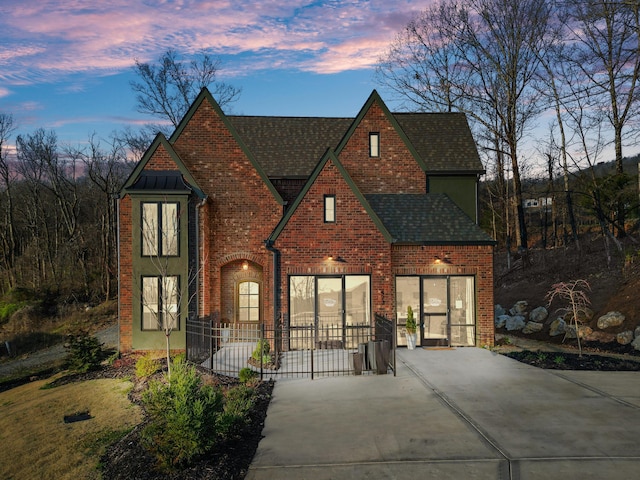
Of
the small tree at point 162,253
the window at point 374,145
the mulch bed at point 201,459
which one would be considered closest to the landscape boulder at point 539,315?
the window at point 374,145

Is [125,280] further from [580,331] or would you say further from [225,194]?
[580,331]

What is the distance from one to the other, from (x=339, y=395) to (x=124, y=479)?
5153 millimetres

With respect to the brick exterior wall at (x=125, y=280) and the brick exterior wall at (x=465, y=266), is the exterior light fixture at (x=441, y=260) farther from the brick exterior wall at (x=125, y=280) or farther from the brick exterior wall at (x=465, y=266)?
the brick exterior wall at (x=125, y=280)

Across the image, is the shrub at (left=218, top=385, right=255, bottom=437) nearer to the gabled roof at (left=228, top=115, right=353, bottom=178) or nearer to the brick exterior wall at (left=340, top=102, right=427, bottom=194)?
the brick exterior wall at (left=340, top=102, right=427, bottom=194)

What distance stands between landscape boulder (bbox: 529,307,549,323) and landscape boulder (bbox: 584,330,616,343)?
344 centimetres

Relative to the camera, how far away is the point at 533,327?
20.8 m

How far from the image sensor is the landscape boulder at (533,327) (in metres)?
20.6

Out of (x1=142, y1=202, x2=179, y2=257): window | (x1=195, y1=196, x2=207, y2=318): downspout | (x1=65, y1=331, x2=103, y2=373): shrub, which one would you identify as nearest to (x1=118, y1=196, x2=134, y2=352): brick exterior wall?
(x1=142, y1=202, x2=179, y2=257): window

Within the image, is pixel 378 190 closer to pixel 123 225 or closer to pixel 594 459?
pixel 123 225

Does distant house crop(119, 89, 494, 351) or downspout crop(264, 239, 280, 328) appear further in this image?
distant house crop(119, 89, 494, 351)

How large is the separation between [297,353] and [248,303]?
391cm

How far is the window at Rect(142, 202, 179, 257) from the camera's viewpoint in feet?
54.8

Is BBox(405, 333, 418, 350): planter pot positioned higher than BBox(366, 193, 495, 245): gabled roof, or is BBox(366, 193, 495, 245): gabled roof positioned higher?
BBox(366, 193, 495, 245): gabled roof

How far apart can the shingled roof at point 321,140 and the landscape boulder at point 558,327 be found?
7076 millimetres
